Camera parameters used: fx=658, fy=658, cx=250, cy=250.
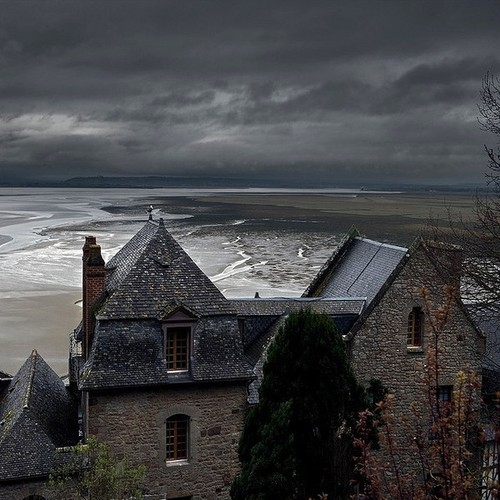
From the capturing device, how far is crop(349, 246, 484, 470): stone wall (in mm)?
20281

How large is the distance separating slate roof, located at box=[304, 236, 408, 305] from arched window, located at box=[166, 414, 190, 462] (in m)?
6.92

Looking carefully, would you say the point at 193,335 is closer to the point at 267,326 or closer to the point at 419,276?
the point at 267,326

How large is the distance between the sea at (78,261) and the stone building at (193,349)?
57.2ft

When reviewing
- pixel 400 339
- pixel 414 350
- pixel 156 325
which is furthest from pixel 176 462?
pixel 414 350

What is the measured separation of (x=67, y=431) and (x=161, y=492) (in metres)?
3.53

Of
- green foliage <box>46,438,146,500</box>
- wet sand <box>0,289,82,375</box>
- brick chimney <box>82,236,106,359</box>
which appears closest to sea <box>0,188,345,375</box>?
wet sand <box>0,289,82,375</box>

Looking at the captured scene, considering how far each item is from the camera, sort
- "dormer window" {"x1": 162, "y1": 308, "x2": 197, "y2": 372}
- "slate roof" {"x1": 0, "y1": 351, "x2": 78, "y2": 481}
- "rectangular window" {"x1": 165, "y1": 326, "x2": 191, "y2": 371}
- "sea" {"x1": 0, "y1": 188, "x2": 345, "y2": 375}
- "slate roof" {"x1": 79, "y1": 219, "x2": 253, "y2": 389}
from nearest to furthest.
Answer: "slate roof" {"x1": 0, "y1": 351, "x2": 78, "y2": 481}
"slate roof" {"x1": 79, "y1": 219, "x2": 253, "y2": 389}
"dormer window" {"x1": 162, "y1": 308, "x2": 197, "y2": 372}
"rectangular window" {"x1": 165, "y1": 326, "x2": 191, "y2": 371}
"sea" {"x1": 0, "y1": 188, "x2": 345, "y2": 375}

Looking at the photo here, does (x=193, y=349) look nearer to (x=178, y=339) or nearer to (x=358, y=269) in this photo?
(x=178, y=339)

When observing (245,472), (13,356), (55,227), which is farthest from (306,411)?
(55,227)

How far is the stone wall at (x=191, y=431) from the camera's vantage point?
58.6 ft

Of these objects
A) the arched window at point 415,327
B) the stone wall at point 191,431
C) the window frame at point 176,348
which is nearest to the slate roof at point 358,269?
the arched window at point 415,327

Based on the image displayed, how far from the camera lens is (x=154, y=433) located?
18.3 meters

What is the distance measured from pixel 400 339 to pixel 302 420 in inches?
310

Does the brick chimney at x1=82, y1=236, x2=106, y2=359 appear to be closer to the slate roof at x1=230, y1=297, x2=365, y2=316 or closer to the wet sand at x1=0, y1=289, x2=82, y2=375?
the slate roof at x1=230, y1=297, x2=365, y2=316
